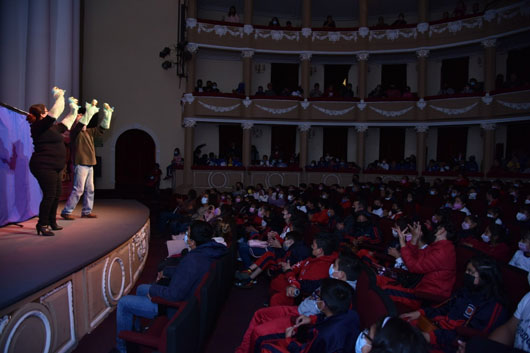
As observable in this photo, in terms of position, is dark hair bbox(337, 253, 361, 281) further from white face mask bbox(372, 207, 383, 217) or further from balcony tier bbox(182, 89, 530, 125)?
balcony tier bbox(182, 89, 530, 125)

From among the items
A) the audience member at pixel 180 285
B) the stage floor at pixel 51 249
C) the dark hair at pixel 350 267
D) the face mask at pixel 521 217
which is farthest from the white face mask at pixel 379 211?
the audience member at pixel 180 285

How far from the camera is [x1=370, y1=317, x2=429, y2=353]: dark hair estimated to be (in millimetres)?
1629

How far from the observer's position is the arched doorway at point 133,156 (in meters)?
15.8

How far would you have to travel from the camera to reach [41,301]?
273 cm

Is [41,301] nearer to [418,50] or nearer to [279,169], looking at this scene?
[279,169]

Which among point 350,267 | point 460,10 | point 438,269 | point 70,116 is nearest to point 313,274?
point 350,267

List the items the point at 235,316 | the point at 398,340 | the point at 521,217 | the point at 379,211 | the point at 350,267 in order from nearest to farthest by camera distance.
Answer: the point at 398,340 < the point at 350,267 < the point at 235,316 < the point at 521,217 < the point at 379,211

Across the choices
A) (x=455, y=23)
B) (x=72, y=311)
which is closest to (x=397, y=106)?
(x=455, y=23)

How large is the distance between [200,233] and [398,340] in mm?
2049

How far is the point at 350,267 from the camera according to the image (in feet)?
10.2

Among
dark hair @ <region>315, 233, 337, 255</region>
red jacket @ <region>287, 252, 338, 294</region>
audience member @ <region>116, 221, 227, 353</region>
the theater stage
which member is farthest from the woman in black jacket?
dark hair @ <region>315, 233, 337, 255</region>

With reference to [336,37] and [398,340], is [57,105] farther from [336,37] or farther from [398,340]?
[336,37]

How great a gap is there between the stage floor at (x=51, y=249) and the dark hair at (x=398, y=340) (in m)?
2.30

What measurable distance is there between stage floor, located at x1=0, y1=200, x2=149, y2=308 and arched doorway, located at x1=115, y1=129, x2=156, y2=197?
10244 millimetres
